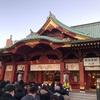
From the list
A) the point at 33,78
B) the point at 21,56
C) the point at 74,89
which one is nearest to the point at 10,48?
the point at 21,56

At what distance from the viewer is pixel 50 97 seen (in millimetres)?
4781

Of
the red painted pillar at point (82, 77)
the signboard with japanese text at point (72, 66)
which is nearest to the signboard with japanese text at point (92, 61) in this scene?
the red painted pillar at point (82, 77)

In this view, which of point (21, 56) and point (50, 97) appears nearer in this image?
point (50, 97)

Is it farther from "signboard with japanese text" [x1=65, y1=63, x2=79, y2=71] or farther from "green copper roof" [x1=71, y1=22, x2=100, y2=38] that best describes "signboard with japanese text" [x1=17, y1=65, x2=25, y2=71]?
"green copper roof" [x1=71, y1=22, x2=100, y2=38]

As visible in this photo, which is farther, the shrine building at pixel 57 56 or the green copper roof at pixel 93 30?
the green copper roof at pixel 93 30

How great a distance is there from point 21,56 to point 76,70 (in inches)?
298

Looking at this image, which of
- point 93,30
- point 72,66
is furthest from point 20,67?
point 93,30

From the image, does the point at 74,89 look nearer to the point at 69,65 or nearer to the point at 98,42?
the point at 69,65

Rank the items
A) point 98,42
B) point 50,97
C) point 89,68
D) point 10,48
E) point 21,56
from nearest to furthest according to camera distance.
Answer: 1. point 50,97
2. point 98,42
3. point 89,68
4. point 10,48
5. point 21,56

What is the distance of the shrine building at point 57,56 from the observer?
13781 millimetres

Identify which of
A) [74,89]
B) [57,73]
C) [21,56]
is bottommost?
[74,89]

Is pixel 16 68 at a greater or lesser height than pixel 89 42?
lesser

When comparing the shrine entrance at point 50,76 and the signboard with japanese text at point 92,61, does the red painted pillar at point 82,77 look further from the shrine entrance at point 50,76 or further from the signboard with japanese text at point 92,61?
the shrine entrance at point 50,76

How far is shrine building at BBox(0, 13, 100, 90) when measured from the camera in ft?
45.2
